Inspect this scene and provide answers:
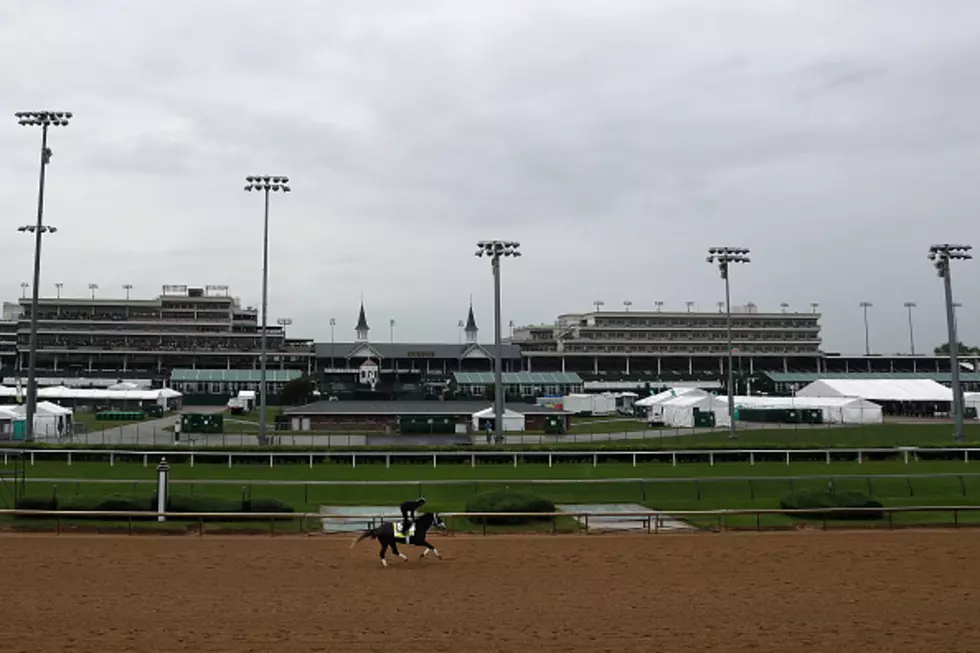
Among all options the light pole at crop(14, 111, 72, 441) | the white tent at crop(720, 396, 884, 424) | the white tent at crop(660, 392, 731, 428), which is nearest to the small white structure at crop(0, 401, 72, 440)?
the light pole at crop(14, 111, 72, 441)

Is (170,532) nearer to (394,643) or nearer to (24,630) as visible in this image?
(24,630)

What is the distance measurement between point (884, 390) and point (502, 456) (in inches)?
1716

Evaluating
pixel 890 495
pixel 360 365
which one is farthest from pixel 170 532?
pixel 360 365

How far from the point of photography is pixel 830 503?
1875 centimetres

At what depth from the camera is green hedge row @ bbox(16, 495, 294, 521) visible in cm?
1775

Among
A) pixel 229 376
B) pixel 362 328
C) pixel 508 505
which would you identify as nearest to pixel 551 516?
pixel 508 505

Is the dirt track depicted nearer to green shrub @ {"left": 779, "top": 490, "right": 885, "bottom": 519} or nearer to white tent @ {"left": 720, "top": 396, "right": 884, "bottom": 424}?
green shrub @ {"left": 779, "top": 490, "right": 885, "bottom": 519}

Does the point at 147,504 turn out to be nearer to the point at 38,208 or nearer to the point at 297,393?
the point at 38,208

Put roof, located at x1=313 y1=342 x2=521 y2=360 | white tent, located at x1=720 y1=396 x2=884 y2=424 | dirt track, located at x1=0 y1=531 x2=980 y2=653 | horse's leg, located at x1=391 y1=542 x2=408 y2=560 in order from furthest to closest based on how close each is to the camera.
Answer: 1. roof, located at x1=313 y1=342 x2=521 y2=360
2. white tent, located at x1=720 y1=396 x2=884 y2=424
3. horse's leg, located at x1=391 y1=542 x2=408 y2=560
4. dirt track, located at x1=0 y1=531 x2=980 y2=653

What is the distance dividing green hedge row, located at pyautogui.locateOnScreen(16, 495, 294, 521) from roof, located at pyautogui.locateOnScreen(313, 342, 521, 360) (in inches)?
3412

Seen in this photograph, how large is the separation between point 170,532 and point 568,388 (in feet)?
239

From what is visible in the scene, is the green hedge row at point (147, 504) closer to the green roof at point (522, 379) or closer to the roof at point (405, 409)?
the roof at point (405, 409)

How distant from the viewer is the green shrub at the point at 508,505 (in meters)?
17.9

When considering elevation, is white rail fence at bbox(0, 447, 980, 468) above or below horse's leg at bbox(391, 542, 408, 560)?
above
